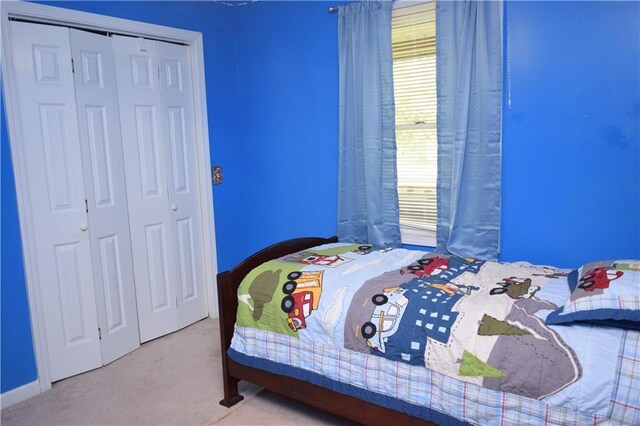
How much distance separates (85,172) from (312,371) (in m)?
1.84

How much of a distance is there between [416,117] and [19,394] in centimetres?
284

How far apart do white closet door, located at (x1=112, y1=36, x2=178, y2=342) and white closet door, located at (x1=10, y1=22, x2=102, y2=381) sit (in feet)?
1.18

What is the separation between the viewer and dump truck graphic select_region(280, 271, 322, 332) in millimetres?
2170

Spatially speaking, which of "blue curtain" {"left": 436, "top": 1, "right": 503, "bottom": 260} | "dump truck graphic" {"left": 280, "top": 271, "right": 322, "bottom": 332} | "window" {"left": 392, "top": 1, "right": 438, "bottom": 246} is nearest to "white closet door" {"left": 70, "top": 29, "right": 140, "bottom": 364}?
"dump truck graphic" {"left": 280, "top": 271, "right": 322, "bottom": 332}

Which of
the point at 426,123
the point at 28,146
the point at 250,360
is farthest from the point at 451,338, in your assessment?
the point at 28,146

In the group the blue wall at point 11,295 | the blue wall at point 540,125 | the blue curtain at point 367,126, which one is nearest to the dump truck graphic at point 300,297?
the blue curtain at point 367,126

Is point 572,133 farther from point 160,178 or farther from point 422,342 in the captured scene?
point 160,178

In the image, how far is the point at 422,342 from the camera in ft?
6.03

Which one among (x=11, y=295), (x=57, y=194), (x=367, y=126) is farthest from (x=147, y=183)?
(x=367, y=126)

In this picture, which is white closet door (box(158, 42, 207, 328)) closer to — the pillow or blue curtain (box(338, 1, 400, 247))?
blue curtain (box(338, 1, 400, 247))

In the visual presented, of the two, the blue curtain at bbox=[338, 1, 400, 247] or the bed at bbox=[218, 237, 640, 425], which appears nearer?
the bed at bbox=[218, 237, 640, 425]

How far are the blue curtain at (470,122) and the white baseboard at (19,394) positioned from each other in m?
2.53

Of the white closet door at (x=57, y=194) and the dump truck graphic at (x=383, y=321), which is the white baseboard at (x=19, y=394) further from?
the dump truck graphic at (x=383, y=321)

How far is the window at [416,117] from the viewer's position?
2.92 metres
